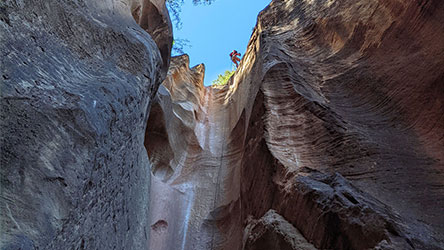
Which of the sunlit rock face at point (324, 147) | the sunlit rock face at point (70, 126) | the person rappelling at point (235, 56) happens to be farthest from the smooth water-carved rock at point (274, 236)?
the person rappelling at point (235, 56)

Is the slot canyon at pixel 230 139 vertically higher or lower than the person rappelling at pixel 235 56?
lower

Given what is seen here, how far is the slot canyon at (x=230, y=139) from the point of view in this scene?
3.12 metres

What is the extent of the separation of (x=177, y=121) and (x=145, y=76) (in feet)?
12.9

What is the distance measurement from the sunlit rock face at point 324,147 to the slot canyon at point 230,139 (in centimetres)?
2

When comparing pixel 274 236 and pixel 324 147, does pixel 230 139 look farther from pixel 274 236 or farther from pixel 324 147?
pixel 274 236

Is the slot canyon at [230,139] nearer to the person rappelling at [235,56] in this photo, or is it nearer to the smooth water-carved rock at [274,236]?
the smooth water-carved rock at [274,236]

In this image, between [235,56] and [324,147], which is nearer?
[324,147]

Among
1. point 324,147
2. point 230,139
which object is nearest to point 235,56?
point 230,139

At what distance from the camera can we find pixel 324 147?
5.50m

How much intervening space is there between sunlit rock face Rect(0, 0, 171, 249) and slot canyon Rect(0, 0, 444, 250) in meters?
0.01

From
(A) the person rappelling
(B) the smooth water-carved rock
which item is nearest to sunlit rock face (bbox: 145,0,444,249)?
(B) the smooth water-carved rock

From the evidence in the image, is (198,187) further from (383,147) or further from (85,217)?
(85,217)

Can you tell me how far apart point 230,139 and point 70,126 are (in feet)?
18.9

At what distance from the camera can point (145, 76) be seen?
507 centimetres
